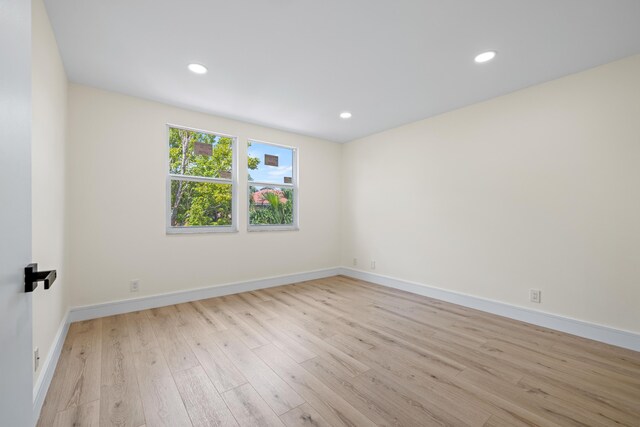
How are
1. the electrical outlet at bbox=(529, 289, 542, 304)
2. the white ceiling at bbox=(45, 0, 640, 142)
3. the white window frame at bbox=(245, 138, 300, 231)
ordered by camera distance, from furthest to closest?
the white window frame at bbox=(245, 138, 300, 231) < the electrical outlet at bbox=(529, 289, 542, 304) < the white ceiling at bbox=(45, 0, 640, 142)

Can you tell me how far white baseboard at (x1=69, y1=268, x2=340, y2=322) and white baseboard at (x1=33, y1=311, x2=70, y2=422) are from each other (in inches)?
14.3

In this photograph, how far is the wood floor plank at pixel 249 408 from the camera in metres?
1.48

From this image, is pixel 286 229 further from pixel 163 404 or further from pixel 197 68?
pixel 163 404

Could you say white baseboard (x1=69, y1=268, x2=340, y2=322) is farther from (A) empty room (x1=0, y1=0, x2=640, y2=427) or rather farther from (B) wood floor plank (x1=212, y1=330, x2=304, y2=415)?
(B) wood floor plank (x1=212, y1=330, x2=304, y2=415)

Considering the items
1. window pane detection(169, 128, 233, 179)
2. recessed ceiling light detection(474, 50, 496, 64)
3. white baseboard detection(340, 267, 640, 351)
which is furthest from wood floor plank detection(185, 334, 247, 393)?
recessed ceiling light detection(474, 50, 496, 64)

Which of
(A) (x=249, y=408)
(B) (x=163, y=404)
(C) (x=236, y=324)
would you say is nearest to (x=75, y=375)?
(B) (x=163, y=404)

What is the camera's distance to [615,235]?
7.83 ft

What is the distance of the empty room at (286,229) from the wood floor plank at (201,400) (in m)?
0.01

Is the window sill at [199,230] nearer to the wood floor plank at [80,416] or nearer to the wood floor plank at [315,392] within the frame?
the wood floor plank at [315,392]

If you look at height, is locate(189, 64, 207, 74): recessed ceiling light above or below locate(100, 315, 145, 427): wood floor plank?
above

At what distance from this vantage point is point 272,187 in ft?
14.4

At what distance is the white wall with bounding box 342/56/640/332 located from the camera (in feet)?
7.76

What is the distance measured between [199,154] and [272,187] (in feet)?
3.94

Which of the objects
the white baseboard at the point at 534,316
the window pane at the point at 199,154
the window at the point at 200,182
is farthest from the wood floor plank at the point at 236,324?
the white baseboard at the point at 534,316
